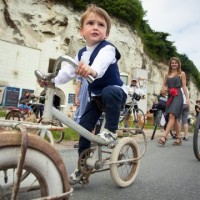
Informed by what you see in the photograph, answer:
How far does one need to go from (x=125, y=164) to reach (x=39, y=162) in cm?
149

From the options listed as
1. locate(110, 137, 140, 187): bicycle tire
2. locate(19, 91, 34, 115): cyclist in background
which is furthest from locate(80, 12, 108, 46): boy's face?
locate(19, 91, 34, 115): cyclist in background

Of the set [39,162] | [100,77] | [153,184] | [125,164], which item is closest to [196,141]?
[153,184]

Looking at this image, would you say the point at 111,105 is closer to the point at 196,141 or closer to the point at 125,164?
the point at 125,164

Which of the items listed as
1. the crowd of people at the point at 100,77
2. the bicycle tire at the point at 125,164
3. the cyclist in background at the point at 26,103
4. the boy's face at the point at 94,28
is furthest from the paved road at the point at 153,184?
the cyclist in background at the point at 26,103

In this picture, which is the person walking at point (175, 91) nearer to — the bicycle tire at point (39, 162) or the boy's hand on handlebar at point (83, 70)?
the boy's hand on handlebar at point (83, 70)

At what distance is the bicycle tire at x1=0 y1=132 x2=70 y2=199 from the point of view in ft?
4.12

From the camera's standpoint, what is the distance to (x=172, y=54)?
100 feet

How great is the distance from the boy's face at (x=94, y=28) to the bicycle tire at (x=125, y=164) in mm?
880

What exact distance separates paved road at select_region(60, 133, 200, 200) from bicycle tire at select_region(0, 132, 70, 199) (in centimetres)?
88

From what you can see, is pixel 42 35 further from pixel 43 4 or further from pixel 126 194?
pixel 126 194

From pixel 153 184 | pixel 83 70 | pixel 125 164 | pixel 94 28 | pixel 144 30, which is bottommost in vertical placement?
pixel 153 184

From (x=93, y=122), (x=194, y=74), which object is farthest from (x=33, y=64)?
(x=194, y=74)

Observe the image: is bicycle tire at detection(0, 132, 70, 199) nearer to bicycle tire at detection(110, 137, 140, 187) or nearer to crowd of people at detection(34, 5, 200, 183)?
crowd of people at detection(34, 5, 200, 183)

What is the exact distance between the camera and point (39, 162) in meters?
1.33
